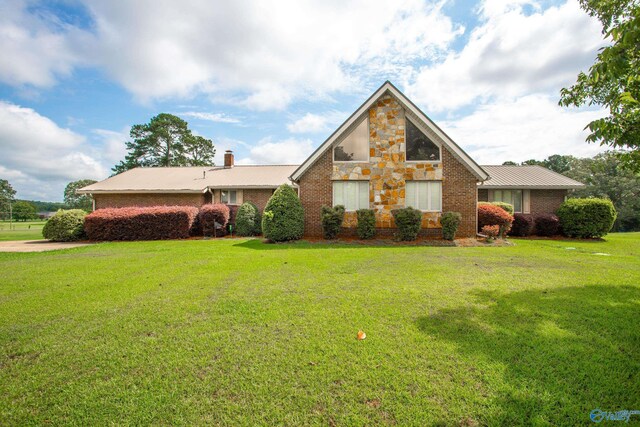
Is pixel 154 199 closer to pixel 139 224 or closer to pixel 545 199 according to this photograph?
pixel 139 224

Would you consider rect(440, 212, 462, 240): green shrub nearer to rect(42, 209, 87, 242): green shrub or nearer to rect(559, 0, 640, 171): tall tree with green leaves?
rect(559, 0, 640, 171): tall tree with green leaves

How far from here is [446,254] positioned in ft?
33.5

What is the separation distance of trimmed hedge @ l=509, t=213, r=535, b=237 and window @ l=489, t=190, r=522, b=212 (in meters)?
2.98

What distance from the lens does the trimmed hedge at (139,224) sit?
50.4 ft

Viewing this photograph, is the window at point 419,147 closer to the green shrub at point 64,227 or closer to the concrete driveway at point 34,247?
the concrete driveway at point 34,247

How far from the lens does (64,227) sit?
15.5 metres

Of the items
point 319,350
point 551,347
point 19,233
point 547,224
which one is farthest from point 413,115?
point 19,233

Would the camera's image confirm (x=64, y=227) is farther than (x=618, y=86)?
Yes

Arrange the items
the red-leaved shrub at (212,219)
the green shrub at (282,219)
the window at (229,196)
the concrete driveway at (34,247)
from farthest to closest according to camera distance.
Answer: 1. the window at (229,196)
2. the red-leaved shrub at (212,219)
3. the green shrub at (282,219)
4. the concrete driveway at (34,247)

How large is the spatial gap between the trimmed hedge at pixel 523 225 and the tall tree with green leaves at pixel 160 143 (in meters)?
43.6

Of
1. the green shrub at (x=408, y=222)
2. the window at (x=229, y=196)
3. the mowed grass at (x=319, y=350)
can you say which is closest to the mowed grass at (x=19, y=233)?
the window at (x=229, y=196)

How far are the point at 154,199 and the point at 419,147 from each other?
1720cm

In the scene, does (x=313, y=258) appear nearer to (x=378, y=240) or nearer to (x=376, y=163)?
(x=378, y=240)

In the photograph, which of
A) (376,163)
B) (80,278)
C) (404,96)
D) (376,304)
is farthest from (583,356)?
(404,96)
